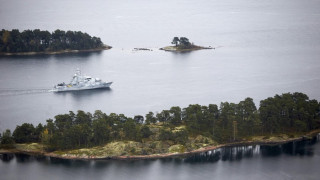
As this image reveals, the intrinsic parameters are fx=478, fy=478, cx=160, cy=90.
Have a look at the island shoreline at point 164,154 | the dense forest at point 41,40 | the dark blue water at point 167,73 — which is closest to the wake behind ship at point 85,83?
the dark blue water at point 167,73

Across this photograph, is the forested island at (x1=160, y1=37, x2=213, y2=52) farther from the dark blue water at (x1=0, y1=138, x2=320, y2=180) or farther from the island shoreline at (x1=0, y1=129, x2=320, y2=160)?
the dark blue water at (x1=0, y1=138, x2=320, y2=180)

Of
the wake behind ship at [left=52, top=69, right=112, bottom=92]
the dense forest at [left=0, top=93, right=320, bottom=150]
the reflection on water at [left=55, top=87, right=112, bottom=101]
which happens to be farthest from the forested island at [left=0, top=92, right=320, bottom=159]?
the wake behind ship at [left=52, top=69, right=112, bottom=92]

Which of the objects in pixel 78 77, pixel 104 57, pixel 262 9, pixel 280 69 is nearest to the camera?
pixel 78 77

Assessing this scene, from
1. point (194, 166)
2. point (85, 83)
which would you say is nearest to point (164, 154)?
point (194, 166)

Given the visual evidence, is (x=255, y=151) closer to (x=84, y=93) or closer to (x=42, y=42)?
(x=84, y=93)

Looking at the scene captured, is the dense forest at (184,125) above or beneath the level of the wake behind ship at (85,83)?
beneath

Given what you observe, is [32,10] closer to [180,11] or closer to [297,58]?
[180,11]

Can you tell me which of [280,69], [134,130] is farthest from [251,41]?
[134,130]

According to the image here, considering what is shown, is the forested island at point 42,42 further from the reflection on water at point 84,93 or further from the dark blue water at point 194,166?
the dark blue water at point 194,166
